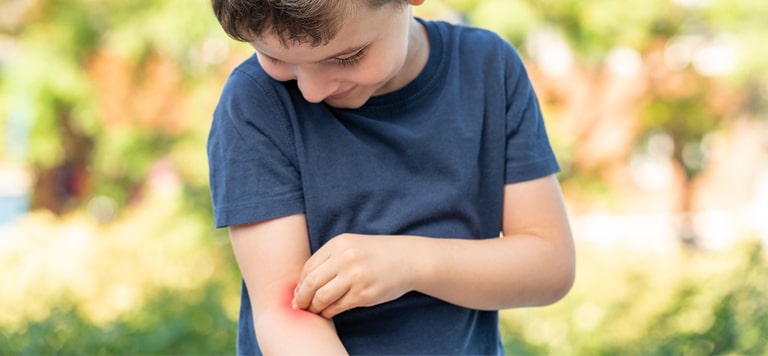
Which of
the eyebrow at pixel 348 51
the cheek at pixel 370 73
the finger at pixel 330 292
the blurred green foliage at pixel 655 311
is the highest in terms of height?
the eyebrow at pixel 348 51

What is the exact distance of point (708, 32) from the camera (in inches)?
293

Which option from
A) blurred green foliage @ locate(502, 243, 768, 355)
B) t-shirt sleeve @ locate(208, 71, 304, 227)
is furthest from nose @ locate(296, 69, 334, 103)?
blurred green foliage @ locate(502, 243, 768, 355)

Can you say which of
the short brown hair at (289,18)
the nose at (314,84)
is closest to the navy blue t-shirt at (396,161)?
the nose at (314,84)

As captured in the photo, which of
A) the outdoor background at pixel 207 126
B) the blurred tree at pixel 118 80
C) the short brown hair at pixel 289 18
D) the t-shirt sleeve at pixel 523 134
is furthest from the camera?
the blurred tree at pixel 118 80

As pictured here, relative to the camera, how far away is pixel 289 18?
1250 mm

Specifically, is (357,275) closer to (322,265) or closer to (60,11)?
(322,265)

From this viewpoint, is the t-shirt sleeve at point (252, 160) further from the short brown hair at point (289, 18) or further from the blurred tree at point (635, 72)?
the blurred tree at point (635, 72)

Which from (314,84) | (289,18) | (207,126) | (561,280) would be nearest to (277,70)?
(314,84)

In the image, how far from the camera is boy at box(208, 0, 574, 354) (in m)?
1.37

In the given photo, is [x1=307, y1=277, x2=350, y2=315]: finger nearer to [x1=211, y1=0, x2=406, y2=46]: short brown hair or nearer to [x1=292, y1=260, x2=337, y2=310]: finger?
Answer: [x1=292, y1=260, x2=337, y2=310]: finger

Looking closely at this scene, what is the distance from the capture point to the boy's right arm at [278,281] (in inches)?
54.7

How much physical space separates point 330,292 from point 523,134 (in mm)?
473

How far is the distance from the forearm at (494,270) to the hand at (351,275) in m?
0.04

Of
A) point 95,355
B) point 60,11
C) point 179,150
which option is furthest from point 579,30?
point 95,355
